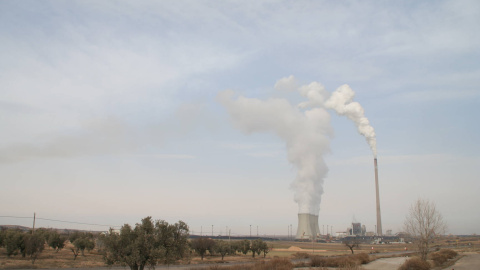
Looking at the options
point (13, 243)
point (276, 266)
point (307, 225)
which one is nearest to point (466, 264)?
point (276, 266)

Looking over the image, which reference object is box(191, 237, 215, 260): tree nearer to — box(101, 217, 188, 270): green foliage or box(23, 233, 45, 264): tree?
box(23, 233, 45, 264): tree

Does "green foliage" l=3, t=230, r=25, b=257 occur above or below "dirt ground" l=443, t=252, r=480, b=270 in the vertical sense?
above

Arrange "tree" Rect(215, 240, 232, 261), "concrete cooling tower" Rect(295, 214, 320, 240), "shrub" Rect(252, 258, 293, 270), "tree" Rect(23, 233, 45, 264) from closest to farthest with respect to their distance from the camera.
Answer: "shrub" Rect(252, 258, 293, 270) → "tree" Rect(23, 233, 45, 264) → "tree" Rect(215, 240, 232, 261) → "concrete cooling tower" Rect(295, 214, 320, 240)

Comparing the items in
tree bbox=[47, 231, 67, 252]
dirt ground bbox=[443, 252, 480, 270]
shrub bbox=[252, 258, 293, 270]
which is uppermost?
shrub bbox=[252, 258, 293, 270]

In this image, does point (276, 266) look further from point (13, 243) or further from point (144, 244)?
point (13, 243)

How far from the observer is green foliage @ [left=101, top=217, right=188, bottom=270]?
24562 millimetres

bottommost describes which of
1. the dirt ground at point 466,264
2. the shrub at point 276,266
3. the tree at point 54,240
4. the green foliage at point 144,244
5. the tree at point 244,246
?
the tree at point 244,246

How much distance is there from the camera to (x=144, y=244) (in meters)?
24.7

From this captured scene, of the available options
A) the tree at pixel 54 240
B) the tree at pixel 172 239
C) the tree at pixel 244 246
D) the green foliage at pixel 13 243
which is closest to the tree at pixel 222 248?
the tree at pixel 244 246

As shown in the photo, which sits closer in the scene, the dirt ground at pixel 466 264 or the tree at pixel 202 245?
the dirt ground at pixel 466 264

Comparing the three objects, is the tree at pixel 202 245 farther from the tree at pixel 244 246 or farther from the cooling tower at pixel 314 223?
the cooling tower at pixel 314 223

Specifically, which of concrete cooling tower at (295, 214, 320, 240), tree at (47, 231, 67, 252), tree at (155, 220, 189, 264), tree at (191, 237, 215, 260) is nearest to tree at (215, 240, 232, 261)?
tree at (191, 237, 215, 260)

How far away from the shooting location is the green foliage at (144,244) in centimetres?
2456

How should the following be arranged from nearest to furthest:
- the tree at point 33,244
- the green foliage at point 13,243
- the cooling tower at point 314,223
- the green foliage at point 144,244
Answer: the green foliage at point 144,244, the tree at point 33,244, the green foliage at point 13,243, the cooling tower at point 314,223
